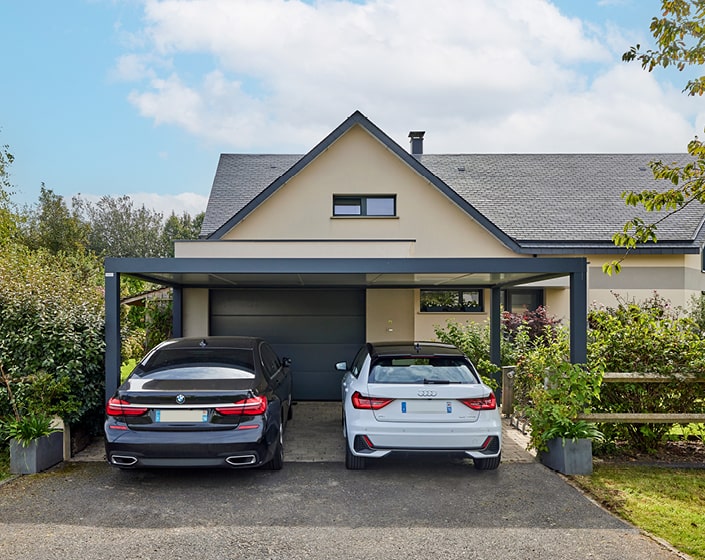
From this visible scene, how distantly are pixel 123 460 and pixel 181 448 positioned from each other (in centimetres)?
65

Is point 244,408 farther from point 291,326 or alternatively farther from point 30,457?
point 291,326

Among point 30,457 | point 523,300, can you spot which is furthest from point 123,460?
point 523,300

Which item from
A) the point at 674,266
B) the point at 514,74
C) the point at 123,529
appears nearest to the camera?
the point at 123,529

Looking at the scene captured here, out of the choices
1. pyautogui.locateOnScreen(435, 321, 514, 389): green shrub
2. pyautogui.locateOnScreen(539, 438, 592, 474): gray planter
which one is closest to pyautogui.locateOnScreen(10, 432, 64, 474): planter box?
pyautogui.locateOnScreen(539, 438, 592, 474): gray planter

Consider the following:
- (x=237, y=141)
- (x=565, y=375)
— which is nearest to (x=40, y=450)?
(x=565, y=375)

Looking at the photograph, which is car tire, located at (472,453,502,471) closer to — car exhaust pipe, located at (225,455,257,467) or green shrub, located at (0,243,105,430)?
car exhaust pipe, located at (225,455,257,467)

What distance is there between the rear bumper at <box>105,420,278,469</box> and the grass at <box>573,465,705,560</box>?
12.1 feet

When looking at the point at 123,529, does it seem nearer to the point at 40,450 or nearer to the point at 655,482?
the point at 40,450

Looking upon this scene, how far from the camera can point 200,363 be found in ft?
19.3

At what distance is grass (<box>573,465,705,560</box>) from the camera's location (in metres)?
4.41

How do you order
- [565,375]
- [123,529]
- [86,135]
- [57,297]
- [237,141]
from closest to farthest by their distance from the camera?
[123,529], [565,375], [57,297], [86,135], [237,141]

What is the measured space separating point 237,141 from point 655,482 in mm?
19944

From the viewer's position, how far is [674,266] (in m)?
14.3

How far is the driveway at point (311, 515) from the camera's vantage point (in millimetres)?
4094
